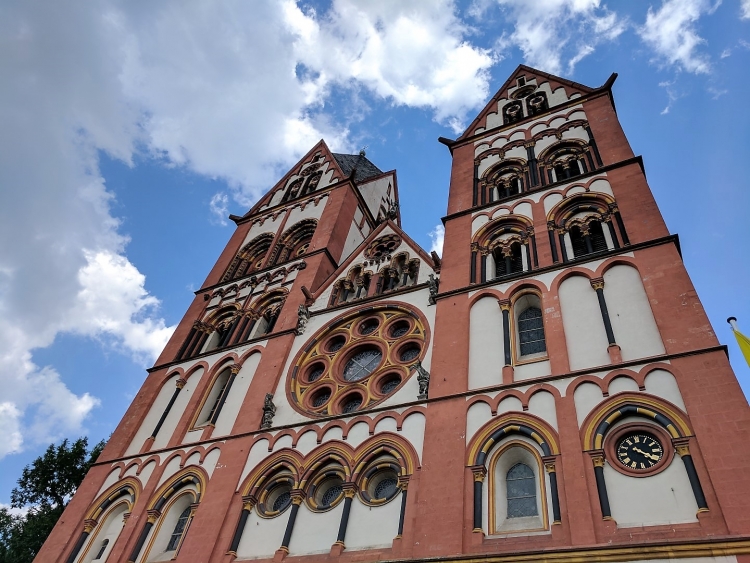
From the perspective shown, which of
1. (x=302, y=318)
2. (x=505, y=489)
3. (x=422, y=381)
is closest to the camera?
(x=505, y=489)

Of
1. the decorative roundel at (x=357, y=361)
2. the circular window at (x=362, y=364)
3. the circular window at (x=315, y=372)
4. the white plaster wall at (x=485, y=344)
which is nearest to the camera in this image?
the white plaster wall at (x=485, y=344)

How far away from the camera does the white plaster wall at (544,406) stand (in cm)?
1214

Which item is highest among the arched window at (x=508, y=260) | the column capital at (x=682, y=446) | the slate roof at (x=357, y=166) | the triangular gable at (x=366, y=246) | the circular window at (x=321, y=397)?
the slate roof at (x=357, y=166)

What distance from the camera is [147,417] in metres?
19.8

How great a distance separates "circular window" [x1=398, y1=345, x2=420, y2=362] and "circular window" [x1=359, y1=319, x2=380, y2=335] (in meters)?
1.75

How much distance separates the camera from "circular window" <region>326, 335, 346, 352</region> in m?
18.7

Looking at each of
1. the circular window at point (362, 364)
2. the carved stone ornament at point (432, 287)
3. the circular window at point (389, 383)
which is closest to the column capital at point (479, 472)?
the circular window at point (389, 383)

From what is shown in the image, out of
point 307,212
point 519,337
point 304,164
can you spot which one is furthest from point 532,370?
point 304,164

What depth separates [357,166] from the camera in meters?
35.5

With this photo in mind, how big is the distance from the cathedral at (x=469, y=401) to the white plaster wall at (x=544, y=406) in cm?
7

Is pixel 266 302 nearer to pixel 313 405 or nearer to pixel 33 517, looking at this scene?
pixel 313 405

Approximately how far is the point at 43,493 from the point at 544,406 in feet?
81.7

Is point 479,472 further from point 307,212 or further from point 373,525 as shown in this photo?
point 307,212

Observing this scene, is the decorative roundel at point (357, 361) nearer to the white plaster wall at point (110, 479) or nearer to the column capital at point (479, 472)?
the column capital at point (479, 472)
